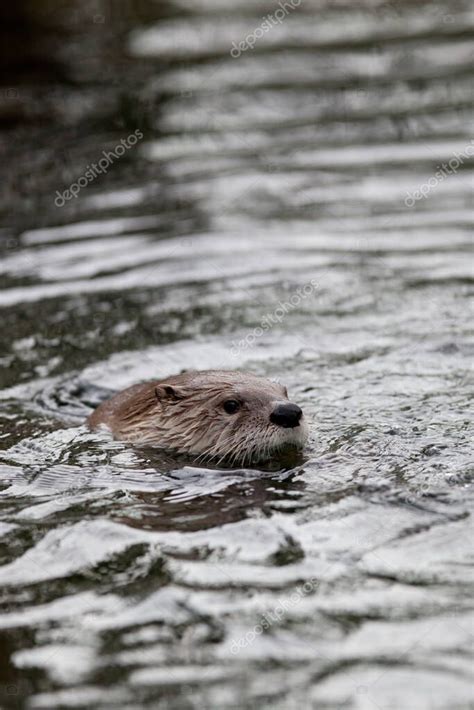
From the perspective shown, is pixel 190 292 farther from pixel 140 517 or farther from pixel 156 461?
pixel 140 517

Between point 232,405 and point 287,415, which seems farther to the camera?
point 232,405

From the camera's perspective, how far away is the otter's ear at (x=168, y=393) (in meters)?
6.66

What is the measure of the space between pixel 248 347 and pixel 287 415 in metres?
2.44

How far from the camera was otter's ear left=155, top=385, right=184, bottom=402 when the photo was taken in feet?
21.8

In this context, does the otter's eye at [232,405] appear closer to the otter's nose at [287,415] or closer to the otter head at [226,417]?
the otter head at [226,417]

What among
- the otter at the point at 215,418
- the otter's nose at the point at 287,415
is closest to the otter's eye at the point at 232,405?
the otter at the point at 215,418

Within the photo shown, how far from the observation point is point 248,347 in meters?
8.51

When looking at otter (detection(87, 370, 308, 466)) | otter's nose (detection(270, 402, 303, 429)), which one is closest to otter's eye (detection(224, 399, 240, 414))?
otter (detection(87, 370, 308, 466))

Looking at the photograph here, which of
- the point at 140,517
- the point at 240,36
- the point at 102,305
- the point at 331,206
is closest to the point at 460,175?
the point at 331,206

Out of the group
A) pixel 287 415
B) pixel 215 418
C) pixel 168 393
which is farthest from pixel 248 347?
pixel 287 415

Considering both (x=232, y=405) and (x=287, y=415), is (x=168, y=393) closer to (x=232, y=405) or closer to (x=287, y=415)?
(x=232, y=405)

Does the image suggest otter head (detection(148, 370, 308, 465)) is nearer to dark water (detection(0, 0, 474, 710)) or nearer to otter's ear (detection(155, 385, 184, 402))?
otter's ear (detection(155, 385, 184, 402))

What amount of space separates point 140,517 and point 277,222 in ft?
18.7

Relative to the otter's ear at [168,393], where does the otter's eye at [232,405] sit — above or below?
below
